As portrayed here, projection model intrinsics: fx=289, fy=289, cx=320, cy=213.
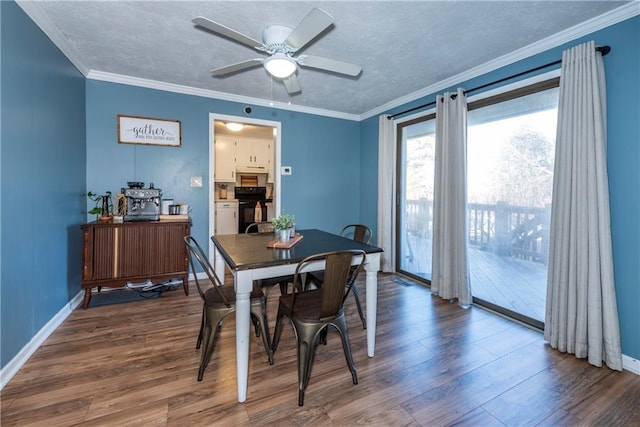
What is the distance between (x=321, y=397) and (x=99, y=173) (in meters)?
3.36

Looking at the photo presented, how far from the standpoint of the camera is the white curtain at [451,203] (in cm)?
301

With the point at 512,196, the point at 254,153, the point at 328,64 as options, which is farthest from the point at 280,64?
the point at 254,153

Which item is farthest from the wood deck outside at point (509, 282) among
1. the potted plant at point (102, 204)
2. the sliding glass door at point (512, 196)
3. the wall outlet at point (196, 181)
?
the potted plant at point (102, 204)

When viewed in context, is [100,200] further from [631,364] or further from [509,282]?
[631,364]

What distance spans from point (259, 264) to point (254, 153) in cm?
492

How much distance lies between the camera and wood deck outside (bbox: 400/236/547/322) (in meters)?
2.57

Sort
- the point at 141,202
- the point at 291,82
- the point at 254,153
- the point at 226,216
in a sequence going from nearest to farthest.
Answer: the point at 291,82, the point at 141,202, the point at 226,216, the point at 254,153

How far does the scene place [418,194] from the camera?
388cm

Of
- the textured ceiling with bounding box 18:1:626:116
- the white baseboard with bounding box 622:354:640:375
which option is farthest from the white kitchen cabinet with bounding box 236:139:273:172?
the white baseboard with bounding box 622:354:640:375

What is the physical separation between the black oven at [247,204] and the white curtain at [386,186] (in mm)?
2690

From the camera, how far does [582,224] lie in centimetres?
206

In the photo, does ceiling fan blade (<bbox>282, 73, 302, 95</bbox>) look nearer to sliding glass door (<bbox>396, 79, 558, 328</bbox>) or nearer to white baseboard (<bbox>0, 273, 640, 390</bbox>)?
sliding glass door (<bbox>396, 79, 558, 328</bbox>)

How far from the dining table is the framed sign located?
74.9 inches

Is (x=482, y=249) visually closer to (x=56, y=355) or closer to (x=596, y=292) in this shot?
(x=596, y=292)
